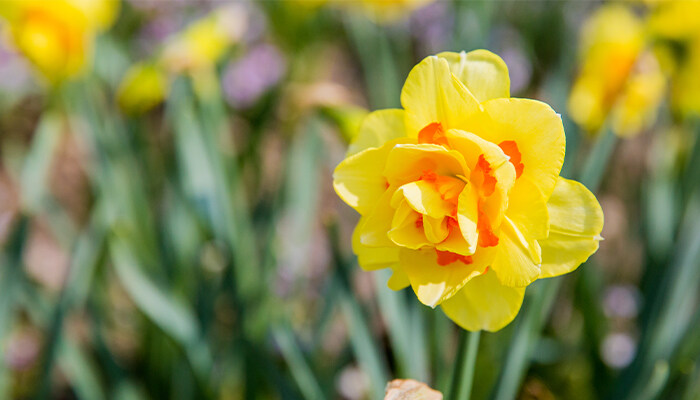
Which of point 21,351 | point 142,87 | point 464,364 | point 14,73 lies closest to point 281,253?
point 142,87

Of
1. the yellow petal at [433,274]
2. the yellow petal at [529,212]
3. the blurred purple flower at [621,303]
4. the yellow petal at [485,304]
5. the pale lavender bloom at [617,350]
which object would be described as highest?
the yellow petal at [529,212]

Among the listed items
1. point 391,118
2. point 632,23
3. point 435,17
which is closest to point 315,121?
point 632,23

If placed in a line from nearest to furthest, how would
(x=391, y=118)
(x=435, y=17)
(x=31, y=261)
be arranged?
(x=391, y=118) < (x=31, y=261) < (x=435, y=17)

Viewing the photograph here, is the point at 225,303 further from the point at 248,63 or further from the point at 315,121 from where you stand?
the point at 248,63

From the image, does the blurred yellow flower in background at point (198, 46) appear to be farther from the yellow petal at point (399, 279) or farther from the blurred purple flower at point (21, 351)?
the yellow petal at point (399, 279)

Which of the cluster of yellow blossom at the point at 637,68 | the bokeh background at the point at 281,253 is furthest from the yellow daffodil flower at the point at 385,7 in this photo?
the cluster of yellow blossom at the point at 637,68
